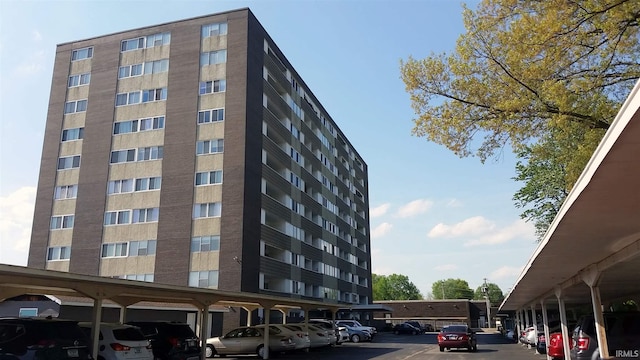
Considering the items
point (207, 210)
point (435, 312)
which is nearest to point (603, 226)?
point (207, 210)

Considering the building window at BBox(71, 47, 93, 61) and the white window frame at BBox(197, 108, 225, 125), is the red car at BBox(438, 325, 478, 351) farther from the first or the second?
the building window at BBox(71, 47, 93, 61)

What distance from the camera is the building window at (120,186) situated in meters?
43.7

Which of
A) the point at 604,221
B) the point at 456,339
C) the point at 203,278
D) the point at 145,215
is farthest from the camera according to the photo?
the point at 145,215

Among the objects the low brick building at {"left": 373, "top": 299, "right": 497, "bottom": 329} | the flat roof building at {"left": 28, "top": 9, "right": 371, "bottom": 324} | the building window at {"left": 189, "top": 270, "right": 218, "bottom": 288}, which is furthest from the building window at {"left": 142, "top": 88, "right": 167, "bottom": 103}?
the low brick building at {"left": 373, "top": 299, "right": 497, "bottom": 329}

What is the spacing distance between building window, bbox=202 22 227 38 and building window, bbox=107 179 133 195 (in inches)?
588

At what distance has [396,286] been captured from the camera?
164 m

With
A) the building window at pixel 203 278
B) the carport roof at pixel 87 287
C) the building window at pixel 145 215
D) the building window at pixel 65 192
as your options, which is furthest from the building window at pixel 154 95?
the carport roof at pixel 87 287

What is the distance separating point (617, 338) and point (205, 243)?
107 feet

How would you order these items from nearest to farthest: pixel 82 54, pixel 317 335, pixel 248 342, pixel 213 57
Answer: pixel 248 342, pixel 317 335, pixel 213 57, pixel 82 54

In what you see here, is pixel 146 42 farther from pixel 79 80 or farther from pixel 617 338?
pixel 617 338

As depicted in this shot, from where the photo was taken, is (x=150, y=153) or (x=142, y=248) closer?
(x=142, y=248)

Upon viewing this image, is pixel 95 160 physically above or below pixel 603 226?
above

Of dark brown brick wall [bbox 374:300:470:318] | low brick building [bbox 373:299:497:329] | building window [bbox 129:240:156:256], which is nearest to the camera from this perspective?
building window [bbox 129:240:156:256]

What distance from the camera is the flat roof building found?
134 ft
